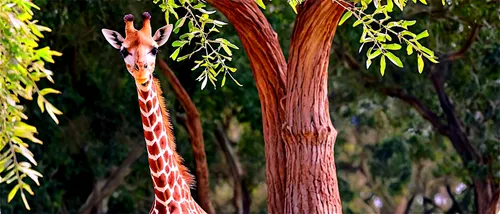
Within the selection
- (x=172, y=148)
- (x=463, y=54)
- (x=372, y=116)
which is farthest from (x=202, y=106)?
(x=172, y=148)

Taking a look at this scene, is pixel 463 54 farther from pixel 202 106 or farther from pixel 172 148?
pixel 172 148

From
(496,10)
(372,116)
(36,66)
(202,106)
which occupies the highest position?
(36,66)

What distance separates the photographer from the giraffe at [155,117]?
289 inches

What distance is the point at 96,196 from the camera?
18.8 meters

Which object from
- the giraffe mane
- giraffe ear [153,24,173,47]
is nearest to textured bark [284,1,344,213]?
the giraffe mane

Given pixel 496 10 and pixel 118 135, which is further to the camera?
pixel 118 135

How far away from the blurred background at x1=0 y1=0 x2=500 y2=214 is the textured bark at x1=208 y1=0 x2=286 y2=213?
478 centimetres

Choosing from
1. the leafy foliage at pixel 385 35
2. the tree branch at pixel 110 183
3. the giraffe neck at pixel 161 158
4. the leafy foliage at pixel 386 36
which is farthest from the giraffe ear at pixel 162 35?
the tree branch at pixel 110 183

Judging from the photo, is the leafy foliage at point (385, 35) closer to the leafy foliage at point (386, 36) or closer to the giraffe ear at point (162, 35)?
the leafy foliage at point (386, 36)

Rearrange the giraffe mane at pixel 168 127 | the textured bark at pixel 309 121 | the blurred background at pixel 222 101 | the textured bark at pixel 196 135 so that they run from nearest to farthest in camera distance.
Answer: the giraffe mane at pixel 168 127 → the textured bark at pixel 309 121 → the textured bark at pixel 196 135 → the blurred background at pixel 222 101

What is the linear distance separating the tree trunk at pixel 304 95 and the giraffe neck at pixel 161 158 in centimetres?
169

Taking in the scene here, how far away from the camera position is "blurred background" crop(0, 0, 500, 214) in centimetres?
1625

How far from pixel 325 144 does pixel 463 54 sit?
7574mm

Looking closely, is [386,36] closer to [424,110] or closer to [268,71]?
[268,71]
